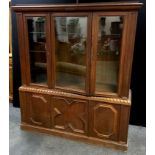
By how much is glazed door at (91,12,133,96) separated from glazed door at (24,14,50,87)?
61 cm

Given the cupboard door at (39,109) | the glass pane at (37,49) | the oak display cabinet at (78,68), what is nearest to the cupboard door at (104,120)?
the oak display cabinet at (78,68)

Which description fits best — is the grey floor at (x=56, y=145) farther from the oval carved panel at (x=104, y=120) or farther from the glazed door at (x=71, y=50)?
the glazed door at (x=71, y=50)

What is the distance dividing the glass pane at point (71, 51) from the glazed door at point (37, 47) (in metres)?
0.15

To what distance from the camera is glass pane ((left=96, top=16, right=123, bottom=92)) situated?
2068 millimetres

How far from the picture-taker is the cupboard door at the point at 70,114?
2379 mm

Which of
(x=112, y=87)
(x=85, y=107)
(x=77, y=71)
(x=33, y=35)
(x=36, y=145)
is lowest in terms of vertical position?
(x=36, y=145)

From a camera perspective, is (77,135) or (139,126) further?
(139,126)

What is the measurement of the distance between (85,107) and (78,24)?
39.8 inches

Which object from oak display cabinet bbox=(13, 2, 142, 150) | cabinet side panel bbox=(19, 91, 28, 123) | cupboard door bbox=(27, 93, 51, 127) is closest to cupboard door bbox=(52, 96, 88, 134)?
oak display cabinet bbox=(13, 2, 142, 150)

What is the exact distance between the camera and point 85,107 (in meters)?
2.35
